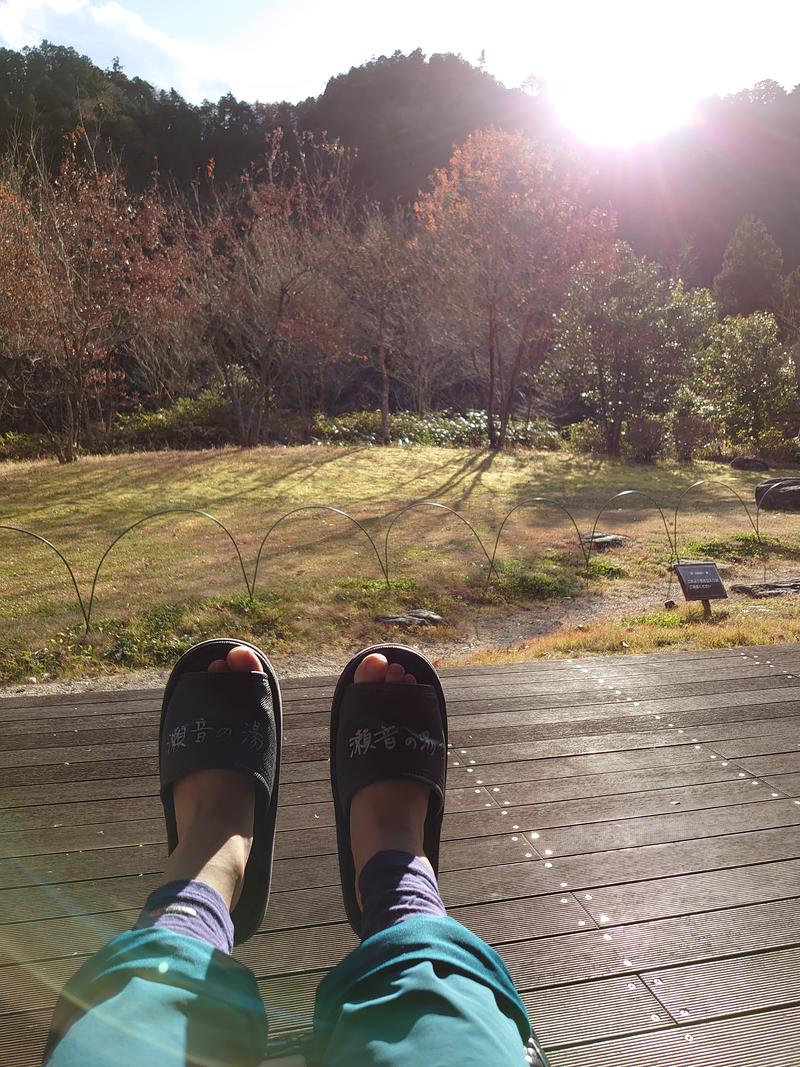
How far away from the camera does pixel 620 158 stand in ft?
94.4

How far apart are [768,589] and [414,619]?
2576 mm

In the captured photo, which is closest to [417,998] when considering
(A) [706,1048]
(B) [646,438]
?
(A) [706,1048]

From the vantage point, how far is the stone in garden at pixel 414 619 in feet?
16.3

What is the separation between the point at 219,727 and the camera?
56.1 inches

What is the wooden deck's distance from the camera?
0.99m

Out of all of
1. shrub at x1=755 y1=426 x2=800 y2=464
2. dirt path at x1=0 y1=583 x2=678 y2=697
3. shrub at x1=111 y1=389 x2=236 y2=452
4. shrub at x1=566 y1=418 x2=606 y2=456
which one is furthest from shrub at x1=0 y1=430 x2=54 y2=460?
shrub at x1=755 y1=426 x2=800 y2=464

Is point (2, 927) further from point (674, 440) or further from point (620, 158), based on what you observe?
point (620, 158)

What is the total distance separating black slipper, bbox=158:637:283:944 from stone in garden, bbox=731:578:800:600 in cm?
482

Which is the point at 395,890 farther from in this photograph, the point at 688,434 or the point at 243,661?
the point at 688,434

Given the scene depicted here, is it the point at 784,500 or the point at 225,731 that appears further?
the point at 784,500

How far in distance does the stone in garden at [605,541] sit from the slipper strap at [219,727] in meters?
5.86

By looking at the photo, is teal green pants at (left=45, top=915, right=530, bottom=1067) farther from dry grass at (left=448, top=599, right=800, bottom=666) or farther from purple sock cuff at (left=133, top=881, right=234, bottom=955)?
dry grass at (left=448, top=599, right=800, bottom=666)

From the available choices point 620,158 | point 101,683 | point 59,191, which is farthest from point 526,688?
point 620,158

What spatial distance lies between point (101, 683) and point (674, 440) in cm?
1217
